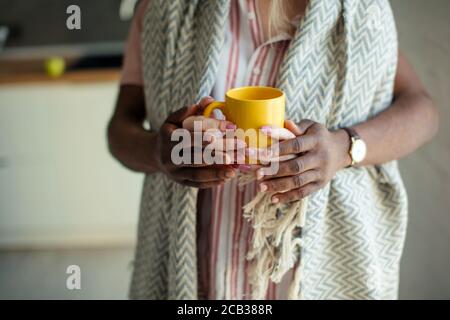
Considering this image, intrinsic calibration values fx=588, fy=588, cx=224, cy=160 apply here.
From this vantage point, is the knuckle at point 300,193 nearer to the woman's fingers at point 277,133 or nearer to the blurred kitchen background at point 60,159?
the woman's fingers at point 277,133

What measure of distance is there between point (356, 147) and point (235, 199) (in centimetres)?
23

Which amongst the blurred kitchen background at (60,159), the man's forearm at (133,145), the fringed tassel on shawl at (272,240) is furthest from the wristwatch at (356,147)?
the blurred kitchen background at (60,159)

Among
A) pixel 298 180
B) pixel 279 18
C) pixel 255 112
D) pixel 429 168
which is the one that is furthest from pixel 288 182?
pixel 429 168

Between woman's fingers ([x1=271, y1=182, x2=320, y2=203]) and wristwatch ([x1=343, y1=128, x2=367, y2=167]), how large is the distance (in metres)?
0.10

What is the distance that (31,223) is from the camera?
2.57 metres

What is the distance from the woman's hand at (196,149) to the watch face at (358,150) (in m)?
0.21

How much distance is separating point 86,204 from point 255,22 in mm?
1731

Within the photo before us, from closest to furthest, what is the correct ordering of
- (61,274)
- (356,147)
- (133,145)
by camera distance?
(356,147) → (133,145) → (61,274)

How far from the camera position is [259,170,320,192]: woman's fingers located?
0.84 meters

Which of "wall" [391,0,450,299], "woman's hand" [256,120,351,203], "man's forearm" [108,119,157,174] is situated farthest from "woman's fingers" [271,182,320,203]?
"wall" [391,0,450,299]

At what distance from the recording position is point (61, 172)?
2.50m

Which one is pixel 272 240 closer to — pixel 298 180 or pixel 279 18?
pixel 298 180
